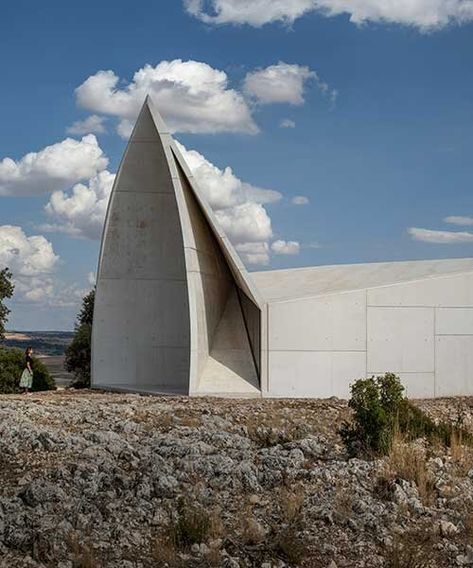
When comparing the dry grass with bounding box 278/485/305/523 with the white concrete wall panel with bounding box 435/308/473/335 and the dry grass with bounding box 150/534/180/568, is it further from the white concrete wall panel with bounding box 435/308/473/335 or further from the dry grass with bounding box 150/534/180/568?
the white concrete wall panel with bounding box 435/308/473/335

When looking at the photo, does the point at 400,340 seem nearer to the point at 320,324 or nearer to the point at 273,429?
the point at 320,324

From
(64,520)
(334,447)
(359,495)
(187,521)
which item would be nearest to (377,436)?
(334,447)

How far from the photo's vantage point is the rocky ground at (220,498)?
22.4ft

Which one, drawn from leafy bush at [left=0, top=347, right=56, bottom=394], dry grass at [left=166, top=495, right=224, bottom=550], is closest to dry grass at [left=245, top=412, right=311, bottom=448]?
dry grass at [left=166, top=495, right=224, bottom=550]

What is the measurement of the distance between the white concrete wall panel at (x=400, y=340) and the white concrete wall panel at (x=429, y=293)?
0.57 feet

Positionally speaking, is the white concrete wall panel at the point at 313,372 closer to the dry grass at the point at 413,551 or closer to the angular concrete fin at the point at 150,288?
the angular concrete fin at the point at 150,288

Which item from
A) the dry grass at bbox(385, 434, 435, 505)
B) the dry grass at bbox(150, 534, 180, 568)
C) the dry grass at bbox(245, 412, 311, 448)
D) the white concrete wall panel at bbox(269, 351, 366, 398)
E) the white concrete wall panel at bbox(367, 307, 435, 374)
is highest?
the white concrete wall panel at bbox(367, 307, 435, 374)

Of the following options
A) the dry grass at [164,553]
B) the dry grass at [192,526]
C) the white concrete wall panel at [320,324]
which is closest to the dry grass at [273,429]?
the dry grass at [192,526]

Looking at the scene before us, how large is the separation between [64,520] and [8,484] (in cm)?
127

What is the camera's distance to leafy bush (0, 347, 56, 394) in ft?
66.0

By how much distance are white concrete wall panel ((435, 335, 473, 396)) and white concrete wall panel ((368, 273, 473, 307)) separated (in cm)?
81

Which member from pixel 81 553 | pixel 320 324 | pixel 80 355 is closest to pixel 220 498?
pixel 81 553

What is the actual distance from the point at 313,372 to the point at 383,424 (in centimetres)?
682

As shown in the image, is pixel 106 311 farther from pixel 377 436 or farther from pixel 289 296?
pixel 377 436
